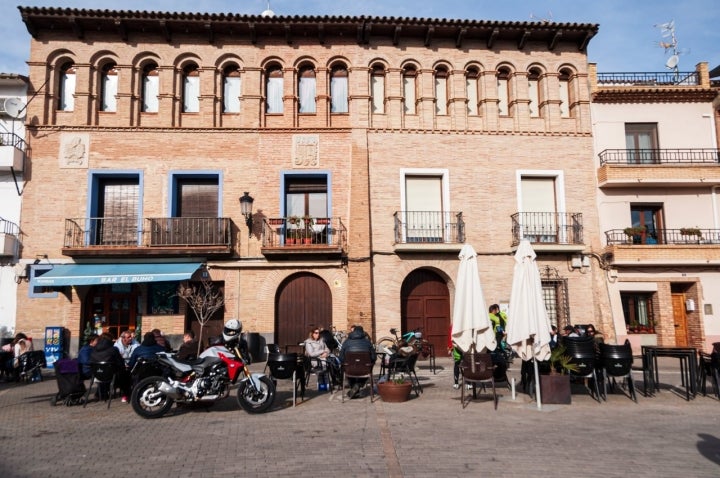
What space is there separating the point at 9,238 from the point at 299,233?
8.90 m

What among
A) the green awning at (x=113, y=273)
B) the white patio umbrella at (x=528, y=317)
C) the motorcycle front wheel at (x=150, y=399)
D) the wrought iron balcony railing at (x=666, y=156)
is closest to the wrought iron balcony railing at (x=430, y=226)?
the wrought iron balcony railing at (x=666, y=156)

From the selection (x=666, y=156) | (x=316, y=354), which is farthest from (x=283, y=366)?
(x=666, y=156)

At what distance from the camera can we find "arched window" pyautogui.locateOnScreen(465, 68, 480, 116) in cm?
1766

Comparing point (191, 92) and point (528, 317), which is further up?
point (191, 92)

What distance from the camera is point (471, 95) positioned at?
17.8 m

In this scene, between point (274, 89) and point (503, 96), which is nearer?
point (274, 89)

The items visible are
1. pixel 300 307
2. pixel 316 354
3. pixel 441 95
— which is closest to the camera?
pixel 316 354

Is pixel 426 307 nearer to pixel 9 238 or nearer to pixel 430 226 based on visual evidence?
pixel 430 226

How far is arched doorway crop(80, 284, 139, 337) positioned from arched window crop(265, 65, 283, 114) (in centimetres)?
754

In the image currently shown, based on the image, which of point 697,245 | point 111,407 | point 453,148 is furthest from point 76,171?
point 697,245

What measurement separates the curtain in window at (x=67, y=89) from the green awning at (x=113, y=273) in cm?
542

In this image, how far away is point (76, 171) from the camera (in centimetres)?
1602

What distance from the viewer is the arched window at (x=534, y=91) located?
17844 mm

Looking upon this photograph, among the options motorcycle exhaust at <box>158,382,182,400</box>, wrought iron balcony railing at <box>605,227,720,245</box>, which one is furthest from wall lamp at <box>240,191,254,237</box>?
wrought iron balcony railing at <box>605,227,720,245</box>
